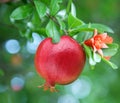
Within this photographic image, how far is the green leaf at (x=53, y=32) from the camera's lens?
0.91 m

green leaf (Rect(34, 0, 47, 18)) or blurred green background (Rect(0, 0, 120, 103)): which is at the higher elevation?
green leaf (Rect(34, 0, 47, 18))

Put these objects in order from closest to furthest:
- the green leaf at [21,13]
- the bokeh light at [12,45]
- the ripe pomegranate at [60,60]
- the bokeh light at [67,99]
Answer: the ripe pomegranate at [60,60] < the green leaf at [21,13] < the bokeh light at [12,45] < the bokeh light at [67,99]

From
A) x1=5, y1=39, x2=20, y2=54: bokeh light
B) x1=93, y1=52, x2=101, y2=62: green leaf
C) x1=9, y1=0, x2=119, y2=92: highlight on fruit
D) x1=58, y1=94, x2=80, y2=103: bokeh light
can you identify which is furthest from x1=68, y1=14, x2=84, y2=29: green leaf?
x1=58, y1=94, x2=80, y2=103: bokeh light

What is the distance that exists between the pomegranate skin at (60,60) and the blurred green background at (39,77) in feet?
1.90

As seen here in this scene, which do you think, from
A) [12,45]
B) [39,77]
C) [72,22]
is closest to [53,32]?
[72,22]

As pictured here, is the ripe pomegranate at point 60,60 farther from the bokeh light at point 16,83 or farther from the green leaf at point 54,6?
the bokeh light at point 16,83

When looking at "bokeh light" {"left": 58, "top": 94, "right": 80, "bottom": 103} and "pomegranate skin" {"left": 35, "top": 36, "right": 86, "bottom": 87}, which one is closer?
"pomegranate skin" {"left": 35, "top": 36, "right": 86, "bottom": 87}

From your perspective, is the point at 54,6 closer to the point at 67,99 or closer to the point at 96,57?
the point at 96,57

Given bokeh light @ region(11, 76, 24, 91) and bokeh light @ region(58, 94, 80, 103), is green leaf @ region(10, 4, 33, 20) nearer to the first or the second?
bokeh light @ region(11, 76, 24, 91)

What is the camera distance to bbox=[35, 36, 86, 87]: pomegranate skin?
2.94ft

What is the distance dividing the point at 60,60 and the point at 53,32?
9 centimetres

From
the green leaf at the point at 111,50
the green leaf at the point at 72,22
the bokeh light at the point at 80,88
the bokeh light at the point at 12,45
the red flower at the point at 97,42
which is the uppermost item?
the green leaf at the point at 72,22

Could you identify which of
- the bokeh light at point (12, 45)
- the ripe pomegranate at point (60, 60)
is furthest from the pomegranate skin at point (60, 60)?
the bokeh light at point (12, 45)

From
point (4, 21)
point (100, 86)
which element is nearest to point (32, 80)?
point (100, 86)
